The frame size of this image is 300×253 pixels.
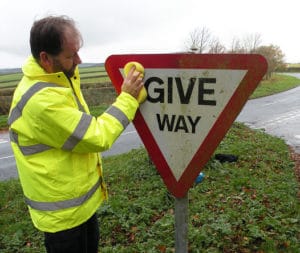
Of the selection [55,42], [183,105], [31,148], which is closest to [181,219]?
[183,105]

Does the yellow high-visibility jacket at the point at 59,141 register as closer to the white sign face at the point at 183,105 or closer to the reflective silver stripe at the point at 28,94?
the reflective silver stripe at the point at 28,94

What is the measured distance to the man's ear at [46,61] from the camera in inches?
74.8

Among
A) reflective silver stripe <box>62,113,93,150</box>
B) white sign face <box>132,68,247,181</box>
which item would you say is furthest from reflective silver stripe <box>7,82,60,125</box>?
white sign face <box>132,68,247,181</box>

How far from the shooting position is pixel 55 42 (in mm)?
1861

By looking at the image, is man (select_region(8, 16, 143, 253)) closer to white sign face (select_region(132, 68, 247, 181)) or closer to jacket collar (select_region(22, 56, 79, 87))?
jacket collar (select_region(22, 56, 79, 87))

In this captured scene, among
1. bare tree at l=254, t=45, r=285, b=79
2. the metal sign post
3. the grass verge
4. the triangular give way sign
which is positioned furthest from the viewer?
bare tree at l=254, t=45, r=285, b=79

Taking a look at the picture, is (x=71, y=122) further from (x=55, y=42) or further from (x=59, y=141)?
(x=55, y=42)

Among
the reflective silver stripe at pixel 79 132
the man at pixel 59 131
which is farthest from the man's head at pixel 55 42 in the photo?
the reflective silver stripe at pixel 79 132

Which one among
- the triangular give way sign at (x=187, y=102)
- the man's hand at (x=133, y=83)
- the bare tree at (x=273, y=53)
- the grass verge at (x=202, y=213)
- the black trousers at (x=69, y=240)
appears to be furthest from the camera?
the bare tree at (x=273, y=53)

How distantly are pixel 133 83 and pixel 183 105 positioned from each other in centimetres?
30

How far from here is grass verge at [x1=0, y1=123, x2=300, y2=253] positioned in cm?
375

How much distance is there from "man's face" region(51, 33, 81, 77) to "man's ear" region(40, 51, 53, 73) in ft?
0.06

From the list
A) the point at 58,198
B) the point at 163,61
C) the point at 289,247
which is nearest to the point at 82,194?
the point at 58,198

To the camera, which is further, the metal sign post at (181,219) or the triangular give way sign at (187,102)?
the metal sign post at (181,219)
